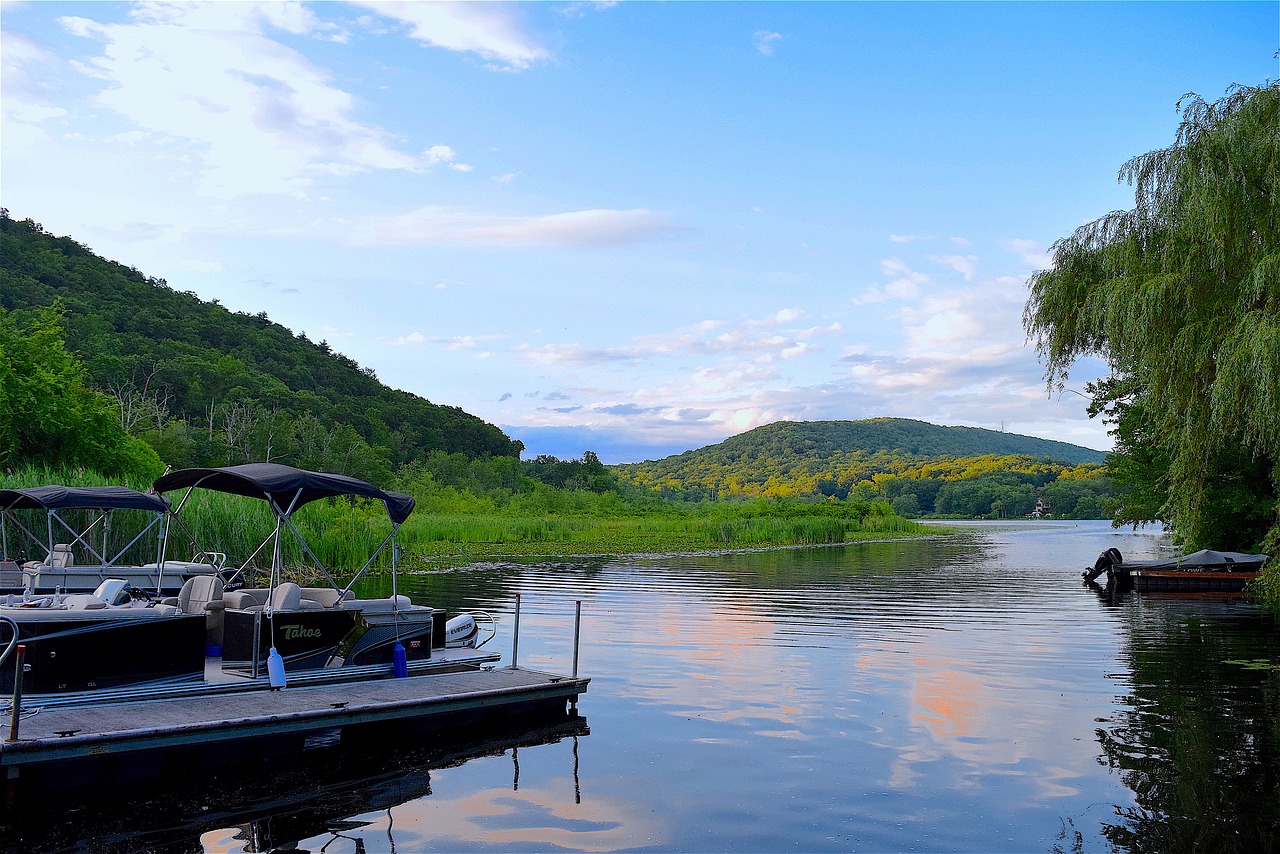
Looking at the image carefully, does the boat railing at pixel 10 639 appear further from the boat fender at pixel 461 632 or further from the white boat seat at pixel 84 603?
the boat fender at pixel 461 632

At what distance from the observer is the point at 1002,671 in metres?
17.6

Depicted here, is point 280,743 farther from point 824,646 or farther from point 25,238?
point 25,238

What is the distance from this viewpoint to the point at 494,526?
5447 centimetres

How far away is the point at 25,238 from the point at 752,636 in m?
81.3

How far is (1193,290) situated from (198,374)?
243 ft

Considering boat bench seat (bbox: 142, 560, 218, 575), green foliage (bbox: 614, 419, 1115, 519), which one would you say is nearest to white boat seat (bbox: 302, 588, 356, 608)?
boat bench seat (bbox: 142, 560, 218, 575)

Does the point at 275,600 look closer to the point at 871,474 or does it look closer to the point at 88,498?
the point at 88,498

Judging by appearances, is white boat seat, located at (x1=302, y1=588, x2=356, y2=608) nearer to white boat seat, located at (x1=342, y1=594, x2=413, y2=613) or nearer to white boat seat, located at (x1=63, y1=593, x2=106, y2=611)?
white boat seat, located at (x1=342, y1=594, x2=413, y2=613)

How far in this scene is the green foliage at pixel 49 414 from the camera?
30.7 m

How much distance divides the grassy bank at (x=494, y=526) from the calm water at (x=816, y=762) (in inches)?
255

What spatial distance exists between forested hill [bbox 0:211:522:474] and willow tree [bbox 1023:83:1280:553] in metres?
49.3

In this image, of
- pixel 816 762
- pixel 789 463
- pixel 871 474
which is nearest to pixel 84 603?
pixel 816 762

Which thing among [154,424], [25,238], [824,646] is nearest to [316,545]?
[824,646]

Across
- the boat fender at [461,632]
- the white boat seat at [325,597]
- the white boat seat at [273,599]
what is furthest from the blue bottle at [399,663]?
the boat fender at [461,632]
